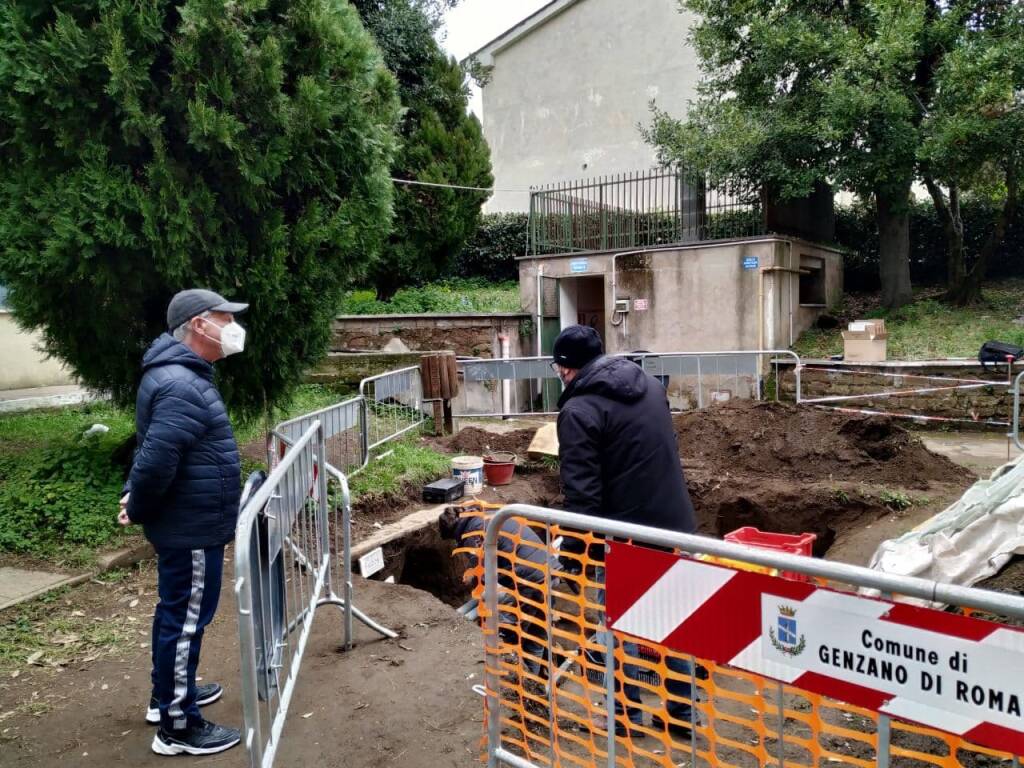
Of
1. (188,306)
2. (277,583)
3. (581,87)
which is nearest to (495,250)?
(581,87)

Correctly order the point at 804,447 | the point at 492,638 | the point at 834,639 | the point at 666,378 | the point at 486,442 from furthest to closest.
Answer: the point at 666,378 < the point at 486,442 < the point at 804,447 < the point at 492,638 < the point at 834,639

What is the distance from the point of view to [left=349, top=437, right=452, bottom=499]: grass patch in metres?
7.40

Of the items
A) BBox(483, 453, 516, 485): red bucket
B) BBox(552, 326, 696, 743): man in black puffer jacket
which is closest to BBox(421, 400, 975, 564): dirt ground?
BBox(483, 453, 516, 485): red bucket

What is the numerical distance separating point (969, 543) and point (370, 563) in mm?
4138

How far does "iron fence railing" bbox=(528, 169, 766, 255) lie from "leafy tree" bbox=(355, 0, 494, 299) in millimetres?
2751

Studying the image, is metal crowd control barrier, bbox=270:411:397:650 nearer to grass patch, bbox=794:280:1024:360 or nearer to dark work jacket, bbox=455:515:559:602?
dark work jacket, bbox=455:515:559:602

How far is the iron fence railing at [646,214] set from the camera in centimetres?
1422

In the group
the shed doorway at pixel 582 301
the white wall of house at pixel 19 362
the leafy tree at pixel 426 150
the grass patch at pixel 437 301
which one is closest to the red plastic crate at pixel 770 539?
the white wall of house at pixel 19 362

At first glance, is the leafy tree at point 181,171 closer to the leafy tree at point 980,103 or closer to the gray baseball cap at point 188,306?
the gray baseball cap at point 188,306

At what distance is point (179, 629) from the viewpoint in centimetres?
319

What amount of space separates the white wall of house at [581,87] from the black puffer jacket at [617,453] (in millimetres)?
18101

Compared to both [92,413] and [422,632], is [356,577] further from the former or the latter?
[92,413]

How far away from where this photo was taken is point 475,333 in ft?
48.5

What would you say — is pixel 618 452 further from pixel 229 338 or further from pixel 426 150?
pixel 426 150
